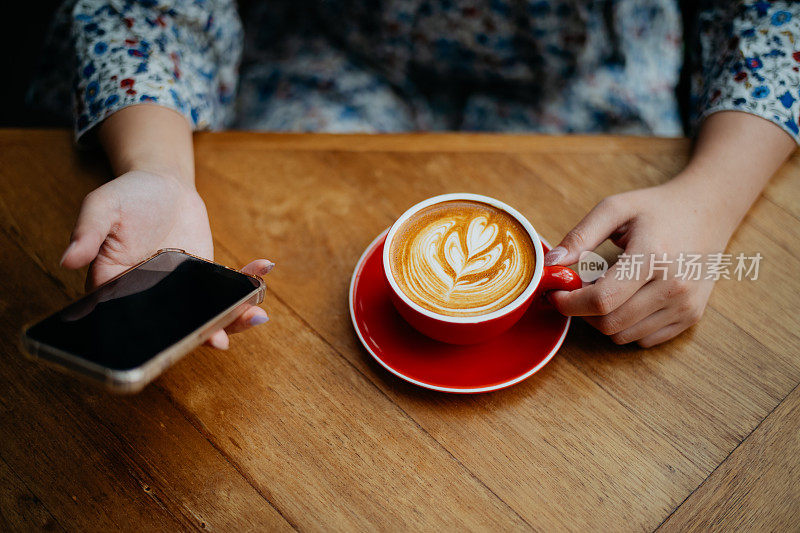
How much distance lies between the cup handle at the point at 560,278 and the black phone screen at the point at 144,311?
382 millimetres

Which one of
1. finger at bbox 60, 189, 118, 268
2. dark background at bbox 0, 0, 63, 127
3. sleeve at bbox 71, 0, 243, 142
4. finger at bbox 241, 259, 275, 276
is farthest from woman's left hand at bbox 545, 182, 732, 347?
dark background at bbox 0, 0, 63, 127

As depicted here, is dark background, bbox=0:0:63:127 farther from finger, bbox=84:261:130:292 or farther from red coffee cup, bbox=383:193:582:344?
red coffee cup, bbox=383:193:582:344

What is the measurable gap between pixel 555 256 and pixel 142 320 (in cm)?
53

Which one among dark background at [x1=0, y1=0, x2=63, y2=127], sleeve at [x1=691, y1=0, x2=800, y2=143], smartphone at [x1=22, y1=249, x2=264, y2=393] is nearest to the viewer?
smartphone at [x1=22, y1=249, x2=264, y2=393]

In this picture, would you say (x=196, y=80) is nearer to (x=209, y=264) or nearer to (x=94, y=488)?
(x=209, y=264)

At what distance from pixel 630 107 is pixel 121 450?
116cm

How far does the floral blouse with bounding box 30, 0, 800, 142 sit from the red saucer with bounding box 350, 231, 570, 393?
49cm

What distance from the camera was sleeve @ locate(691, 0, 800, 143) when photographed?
2.85 ft

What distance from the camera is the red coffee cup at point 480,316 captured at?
658 mm

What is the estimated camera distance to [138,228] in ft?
2.38

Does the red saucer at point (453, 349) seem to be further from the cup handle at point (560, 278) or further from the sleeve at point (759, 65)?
the sleeve at point (759, 65)

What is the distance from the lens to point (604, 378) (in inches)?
28.6

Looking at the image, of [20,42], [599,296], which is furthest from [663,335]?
[20,42]

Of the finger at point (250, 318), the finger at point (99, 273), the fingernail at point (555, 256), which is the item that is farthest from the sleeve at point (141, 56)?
the fingernail at point (555, 256)
